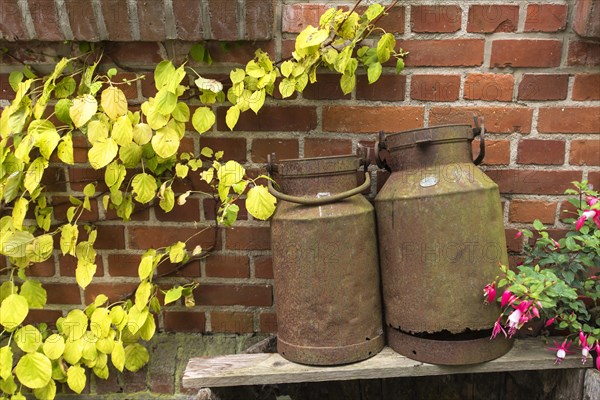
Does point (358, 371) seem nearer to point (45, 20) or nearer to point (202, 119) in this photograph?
point (202, 119)

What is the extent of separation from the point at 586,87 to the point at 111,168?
1332mm

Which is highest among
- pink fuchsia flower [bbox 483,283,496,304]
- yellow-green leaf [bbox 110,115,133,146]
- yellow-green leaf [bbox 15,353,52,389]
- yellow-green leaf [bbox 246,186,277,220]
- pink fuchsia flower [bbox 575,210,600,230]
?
yellow-green leaf [bbox 110,115,133,146]

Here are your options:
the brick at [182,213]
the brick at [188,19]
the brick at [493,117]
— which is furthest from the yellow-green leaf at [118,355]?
the brick at [493,117]

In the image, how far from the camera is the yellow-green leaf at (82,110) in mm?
1324

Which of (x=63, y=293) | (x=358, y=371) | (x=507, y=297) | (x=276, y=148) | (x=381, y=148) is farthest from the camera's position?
(x=63, y=293)

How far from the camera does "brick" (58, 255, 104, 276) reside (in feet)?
5.27

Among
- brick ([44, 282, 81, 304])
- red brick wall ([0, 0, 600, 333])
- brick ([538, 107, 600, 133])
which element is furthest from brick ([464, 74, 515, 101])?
brick ([44, 282, 81, 304])

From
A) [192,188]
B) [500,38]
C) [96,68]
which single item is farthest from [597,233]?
[96,68]

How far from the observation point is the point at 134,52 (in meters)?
1.49

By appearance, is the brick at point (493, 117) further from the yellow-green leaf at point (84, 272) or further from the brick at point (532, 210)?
the yellow-green leaf at point (84, 272)

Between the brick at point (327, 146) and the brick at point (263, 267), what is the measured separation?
1.18ft

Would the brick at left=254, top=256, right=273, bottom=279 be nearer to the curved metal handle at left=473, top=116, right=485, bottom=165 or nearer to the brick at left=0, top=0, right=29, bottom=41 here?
the curved metal handle at left=473, top=116, right=485, bottom=165

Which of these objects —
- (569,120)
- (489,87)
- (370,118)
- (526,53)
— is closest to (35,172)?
(370,118)

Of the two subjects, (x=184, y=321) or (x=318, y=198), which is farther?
(x=184, y=321)
